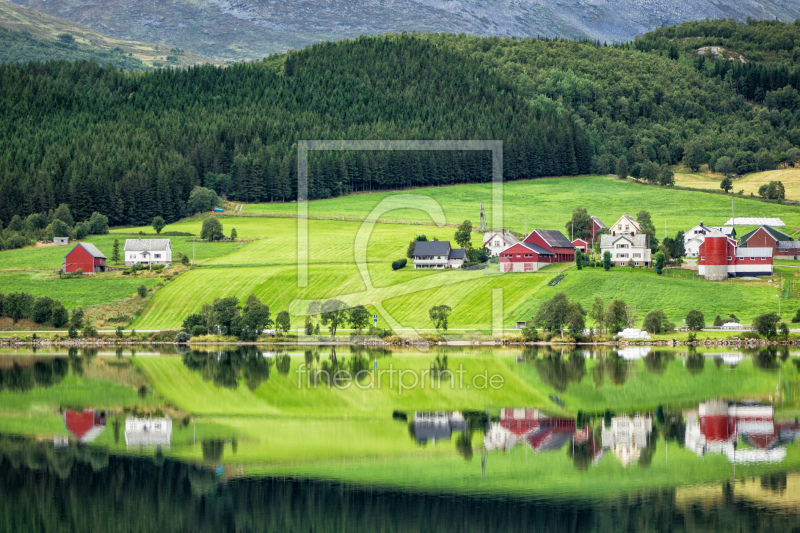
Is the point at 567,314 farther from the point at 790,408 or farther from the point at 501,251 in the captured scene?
the point at 790,408

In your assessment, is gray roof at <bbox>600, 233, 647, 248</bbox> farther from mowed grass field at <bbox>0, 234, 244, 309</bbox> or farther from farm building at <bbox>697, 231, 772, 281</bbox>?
mowed grass field at <bbox>0, 234, 244, 309</bbox>

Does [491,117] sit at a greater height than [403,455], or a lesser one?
greater

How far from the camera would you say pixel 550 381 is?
2318 inches

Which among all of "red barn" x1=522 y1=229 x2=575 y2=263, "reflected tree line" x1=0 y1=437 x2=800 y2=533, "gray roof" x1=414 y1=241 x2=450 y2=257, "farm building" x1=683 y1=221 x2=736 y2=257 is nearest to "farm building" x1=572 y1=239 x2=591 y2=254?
"red barn" x1=522 y1=229 x2=575 y2=263

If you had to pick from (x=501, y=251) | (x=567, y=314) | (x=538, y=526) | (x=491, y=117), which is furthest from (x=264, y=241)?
(x=538, y=526)

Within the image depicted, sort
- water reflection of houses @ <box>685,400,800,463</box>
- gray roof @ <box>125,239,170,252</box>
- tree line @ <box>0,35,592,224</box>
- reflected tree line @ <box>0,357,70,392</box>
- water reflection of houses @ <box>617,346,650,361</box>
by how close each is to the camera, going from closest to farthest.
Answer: water reflection of houses @ <box>685,400,800,463</box>, reflected tree line @ <box>0,357,70,392</box>, water reflection of houses @ <box>617,346,650,361</box>, gray roof @ <box>125,239,170,252</box>, tree line @ <box>0,35,592,224</box>

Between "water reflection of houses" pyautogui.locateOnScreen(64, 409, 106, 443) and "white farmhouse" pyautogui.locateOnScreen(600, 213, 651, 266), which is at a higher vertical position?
"white farmhouse" pyautogui.locateOnScreen(600, 213, 651, 266)

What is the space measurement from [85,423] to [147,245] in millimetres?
72848

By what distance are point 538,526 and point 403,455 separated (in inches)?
407

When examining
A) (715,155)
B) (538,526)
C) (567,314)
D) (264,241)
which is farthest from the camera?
(715,155)

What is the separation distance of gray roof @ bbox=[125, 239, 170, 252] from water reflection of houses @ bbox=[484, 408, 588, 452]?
7695 cm

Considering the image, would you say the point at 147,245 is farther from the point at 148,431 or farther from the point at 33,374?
the point at 148,431

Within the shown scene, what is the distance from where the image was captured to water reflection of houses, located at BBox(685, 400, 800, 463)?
39688 mm

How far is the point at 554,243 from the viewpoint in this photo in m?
115
